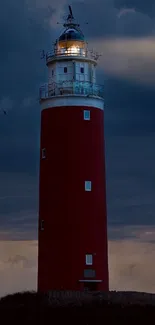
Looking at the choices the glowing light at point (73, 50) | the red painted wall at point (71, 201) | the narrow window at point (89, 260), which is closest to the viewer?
the narrow window at point (89, 260)

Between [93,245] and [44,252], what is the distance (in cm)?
257

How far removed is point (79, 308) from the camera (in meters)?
38.2

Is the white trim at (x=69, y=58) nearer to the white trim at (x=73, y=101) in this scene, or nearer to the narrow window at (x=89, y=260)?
the white trim at (x=73, y=101)

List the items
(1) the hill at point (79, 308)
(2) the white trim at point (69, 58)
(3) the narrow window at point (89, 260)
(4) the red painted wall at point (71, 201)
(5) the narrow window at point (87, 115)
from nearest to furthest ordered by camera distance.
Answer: (1) the hill at point (79, 308)
(3) the narrow window at point (89, 260)
(4) the red painted wall at point (71, 201)
(5) the narrow window at point (87, 115)
(2) the white trim at point (69, 58)

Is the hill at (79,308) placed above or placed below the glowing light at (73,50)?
below

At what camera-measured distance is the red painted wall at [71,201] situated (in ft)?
156

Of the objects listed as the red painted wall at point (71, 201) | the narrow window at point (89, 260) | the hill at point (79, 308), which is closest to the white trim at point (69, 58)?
the red painted wall at point (71, 201)

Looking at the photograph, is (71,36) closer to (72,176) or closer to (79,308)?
(72,176)

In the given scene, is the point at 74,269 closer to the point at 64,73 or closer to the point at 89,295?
Result: the point at 89,295

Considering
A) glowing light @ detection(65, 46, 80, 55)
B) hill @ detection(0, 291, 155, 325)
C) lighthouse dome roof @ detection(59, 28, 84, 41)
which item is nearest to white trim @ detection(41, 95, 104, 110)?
glowing light @ detection(65, 46, 80, 55)

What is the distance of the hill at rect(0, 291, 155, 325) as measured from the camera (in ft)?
120

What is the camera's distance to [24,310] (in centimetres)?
3912

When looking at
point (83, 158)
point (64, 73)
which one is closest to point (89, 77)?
point (64, 73)

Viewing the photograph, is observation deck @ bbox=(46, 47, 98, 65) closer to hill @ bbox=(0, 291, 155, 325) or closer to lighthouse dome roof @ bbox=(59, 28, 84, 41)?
lighthouse dome roof @ bbox=(59, 28, 84, 41)
